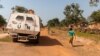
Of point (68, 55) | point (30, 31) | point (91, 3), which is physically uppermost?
point (91, 3)

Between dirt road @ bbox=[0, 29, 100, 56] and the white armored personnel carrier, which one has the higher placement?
the white armored personnel carrier

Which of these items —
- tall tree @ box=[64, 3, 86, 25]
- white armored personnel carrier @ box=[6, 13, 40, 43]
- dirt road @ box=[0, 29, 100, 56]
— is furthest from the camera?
tall tree @ box=[64, 3, 86, 25]

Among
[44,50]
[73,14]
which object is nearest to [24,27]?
[44,50]

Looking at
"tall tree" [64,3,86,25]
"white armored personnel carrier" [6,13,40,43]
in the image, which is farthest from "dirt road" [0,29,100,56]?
"tall tree" [64,3,86,25]

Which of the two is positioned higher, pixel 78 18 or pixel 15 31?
pixel 78 18

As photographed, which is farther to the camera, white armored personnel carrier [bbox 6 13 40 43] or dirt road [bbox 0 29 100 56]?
white armored personnel carrier [bbox 6 13 40 43]

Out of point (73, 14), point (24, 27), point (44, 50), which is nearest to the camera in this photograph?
point (44, 50)

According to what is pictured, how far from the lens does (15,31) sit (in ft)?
71.9

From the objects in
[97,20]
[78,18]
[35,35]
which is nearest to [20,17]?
[35,35]

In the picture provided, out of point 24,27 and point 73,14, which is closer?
point 24,27

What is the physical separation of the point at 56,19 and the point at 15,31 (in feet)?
390

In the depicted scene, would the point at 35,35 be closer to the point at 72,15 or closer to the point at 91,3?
the point at 91,3

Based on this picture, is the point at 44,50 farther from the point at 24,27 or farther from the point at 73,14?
the point at 73,14

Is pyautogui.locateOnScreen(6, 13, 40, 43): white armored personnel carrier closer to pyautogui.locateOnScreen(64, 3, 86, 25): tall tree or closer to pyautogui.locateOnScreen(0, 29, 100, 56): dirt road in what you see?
pyautogui.locateOnScreen(0, 29, 100, 56): dirt road
